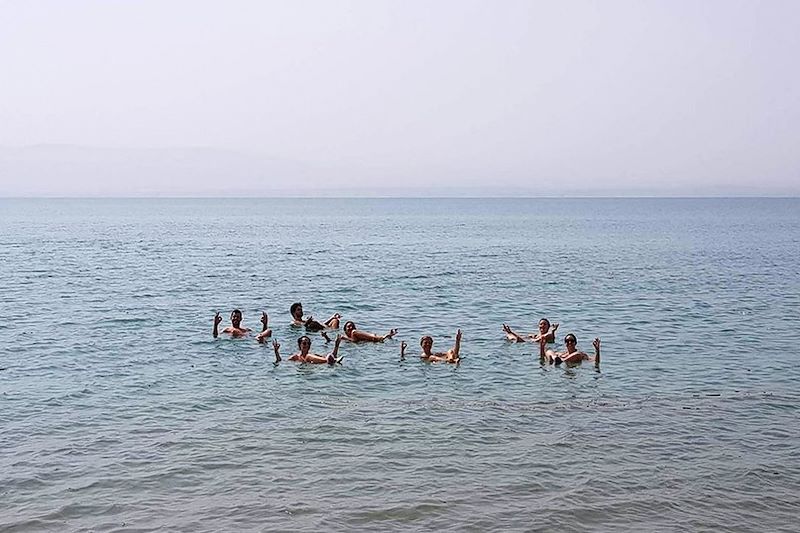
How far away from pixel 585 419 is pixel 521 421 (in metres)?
1.46

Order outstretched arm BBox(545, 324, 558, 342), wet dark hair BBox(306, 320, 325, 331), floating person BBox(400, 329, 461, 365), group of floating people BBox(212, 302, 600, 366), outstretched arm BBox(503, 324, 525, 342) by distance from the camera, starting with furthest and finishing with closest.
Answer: wet dark hair BBox(306, 320, 325, 331) → outstretched arm BBox(503, 324, 525, 342) → outstretched arm BBox(545, 324, 558, 342) → floating person BBox(400, 329, 461, 365) → group of floating people BBox(212, 302, 600, 366)

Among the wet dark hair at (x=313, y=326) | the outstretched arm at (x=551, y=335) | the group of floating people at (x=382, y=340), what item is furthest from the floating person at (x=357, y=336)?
the outstretched arm at (x=551, y=335)

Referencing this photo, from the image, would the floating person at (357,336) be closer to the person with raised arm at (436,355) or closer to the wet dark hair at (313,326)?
the wet dark hair at (313,326)

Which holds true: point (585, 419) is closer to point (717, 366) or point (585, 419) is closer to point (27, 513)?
point (717, 366)

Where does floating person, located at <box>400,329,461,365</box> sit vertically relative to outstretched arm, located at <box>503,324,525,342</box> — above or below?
above

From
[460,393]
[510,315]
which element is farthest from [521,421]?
[510,315]

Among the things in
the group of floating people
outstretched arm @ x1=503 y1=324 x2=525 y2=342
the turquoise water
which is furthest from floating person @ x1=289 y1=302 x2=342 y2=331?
outstretched arm @ x1=503 y1=324 x2=525 y2=342

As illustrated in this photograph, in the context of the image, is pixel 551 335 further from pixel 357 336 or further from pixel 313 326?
Result: pixel 313 326

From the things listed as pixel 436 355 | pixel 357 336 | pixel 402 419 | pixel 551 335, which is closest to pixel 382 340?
pixel 357 336

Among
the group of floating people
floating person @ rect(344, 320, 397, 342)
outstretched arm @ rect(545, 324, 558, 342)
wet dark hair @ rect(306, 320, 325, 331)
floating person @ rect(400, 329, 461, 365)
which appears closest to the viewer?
the group of floating people

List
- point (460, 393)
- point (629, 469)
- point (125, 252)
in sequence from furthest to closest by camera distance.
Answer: point (125, 252) < point (460, 393) < point (629, 469)

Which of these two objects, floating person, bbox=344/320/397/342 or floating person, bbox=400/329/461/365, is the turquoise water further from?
floating person, bbox=344/320/397/342

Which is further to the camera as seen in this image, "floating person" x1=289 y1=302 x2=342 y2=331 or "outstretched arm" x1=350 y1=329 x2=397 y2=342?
"floating person" x1=289 y1=302 x2=342 y2=331

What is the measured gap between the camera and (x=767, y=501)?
Result: 42.8 ft
